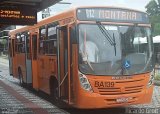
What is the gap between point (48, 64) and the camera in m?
→ 13.3

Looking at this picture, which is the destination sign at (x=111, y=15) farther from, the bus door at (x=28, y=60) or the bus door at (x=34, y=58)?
the bus door at (x=28, y=60)

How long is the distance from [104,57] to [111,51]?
0.83ft

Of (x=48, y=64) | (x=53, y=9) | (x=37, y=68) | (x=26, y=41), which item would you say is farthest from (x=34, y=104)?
(x=53, y=9)

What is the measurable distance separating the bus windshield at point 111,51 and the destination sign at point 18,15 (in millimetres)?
5282

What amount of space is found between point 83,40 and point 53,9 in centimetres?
5522

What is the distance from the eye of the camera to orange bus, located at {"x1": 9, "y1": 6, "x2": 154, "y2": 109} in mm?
10633

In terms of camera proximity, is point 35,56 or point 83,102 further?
point 35,56

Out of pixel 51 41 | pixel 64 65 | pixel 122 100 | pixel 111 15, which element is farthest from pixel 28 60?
pixel 122 100

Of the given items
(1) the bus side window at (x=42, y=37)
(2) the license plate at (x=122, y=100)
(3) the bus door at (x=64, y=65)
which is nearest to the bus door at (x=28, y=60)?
(1) the bus side window at (x=42, y=37)

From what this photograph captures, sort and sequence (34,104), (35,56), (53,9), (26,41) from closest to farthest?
(34,104)
(35,56)
(26,41)
(53,9)

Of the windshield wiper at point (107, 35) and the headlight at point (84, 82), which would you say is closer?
the headlight at point (84, 82)

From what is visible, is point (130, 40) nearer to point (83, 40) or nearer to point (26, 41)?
point (83, 40)

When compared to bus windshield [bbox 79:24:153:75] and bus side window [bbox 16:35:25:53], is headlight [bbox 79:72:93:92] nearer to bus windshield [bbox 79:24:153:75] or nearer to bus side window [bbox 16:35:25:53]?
bus windshield [bbox 79:24:153:75]

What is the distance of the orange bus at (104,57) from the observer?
419 inches
